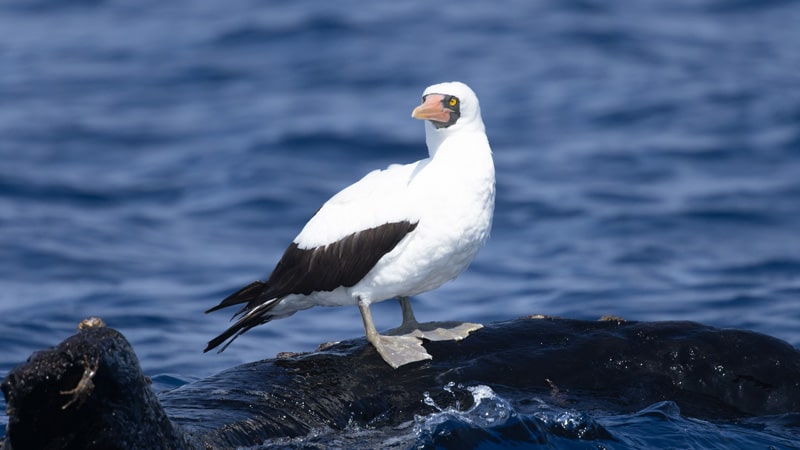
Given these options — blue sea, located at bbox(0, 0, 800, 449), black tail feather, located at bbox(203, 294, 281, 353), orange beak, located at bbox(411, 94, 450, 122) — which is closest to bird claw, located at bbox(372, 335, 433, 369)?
black tail feather, located at bbox(203, 294, 281, 353)

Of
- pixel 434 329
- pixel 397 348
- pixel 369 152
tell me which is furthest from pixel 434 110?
pixel 369 152

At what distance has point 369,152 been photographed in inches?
782

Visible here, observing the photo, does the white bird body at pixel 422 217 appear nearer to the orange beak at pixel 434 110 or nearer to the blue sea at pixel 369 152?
the orange beak at pixel 434 110

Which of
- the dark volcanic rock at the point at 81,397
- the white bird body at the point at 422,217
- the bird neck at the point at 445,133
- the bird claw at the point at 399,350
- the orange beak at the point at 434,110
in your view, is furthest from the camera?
the bird neck at the point at 445,133

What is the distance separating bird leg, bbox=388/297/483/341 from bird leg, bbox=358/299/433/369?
17 centimetres

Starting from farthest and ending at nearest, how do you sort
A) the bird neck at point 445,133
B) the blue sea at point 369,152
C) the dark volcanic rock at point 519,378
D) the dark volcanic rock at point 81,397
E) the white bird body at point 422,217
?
the blue sea at point 369,152 → the bird neck at point 445,133 → the white bird body at point 422,217 → the dark volcanic rock at point 519,378 → the dark volcanic rock at point 81,397

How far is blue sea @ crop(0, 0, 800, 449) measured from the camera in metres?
14.9

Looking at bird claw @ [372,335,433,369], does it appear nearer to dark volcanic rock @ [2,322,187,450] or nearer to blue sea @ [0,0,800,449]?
dark volcanic rock @ [2,322,187,450]

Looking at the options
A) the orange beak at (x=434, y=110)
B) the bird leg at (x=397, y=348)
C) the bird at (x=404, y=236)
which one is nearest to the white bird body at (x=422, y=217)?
the bird at (x=404, y=236)

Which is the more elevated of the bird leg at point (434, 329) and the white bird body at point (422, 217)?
the white bird body at point (422, 217)

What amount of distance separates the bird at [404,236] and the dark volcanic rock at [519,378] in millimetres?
326

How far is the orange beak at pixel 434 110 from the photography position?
852 centimetres

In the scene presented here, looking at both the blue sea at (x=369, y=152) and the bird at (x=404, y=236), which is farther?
the blue sea at (x=369, y=152)

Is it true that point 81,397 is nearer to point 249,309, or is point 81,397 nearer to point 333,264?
point 333,264
